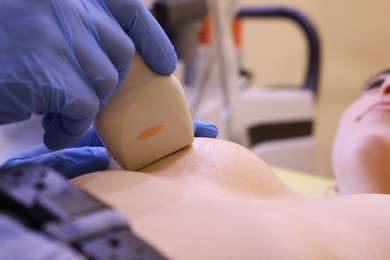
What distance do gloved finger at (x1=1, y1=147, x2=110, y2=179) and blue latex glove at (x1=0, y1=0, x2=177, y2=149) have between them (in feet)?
0.15

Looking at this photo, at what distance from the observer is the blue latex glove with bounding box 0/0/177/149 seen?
0.60 metres

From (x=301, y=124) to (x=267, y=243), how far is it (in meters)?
1.62

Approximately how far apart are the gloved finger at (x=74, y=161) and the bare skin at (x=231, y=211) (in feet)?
0.25

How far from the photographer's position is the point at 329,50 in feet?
9.98

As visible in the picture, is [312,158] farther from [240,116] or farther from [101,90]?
[101,90]

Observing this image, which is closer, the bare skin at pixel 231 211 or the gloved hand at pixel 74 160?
the bare skin at pixel 231 211

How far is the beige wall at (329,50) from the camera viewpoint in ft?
8.87

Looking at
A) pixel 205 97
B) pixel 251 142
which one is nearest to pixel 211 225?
pixel 205 97

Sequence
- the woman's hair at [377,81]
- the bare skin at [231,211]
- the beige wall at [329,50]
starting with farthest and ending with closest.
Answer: the beige wall at [329,50] → the woman's hair at [377,81] → the bare skin at [231,211]

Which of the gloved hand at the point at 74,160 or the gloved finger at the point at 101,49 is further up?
A: the gloved finger at the point at 101,49

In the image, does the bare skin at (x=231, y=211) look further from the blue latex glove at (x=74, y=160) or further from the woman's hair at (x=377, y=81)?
the woman's hair at (x=377, y=81)

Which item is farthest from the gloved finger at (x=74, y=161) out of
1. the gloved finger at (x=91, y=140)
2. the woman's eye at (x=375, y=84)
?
the woman's eye at (x=375, y=84)

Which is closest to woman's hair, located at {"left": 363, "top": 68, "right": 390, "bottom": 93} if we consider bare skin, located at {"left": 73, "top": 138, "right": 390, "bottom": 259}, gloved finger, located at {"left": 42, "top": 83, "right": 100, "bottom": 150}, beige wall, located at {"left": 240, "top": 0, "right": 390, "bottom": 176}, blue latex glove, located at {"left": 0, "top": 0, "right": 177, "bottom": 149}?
bare skin, located at {"left": 73, "top": 138, "right": 390, "bottom": 259}

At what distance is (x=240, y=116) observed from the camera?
2021 mm
